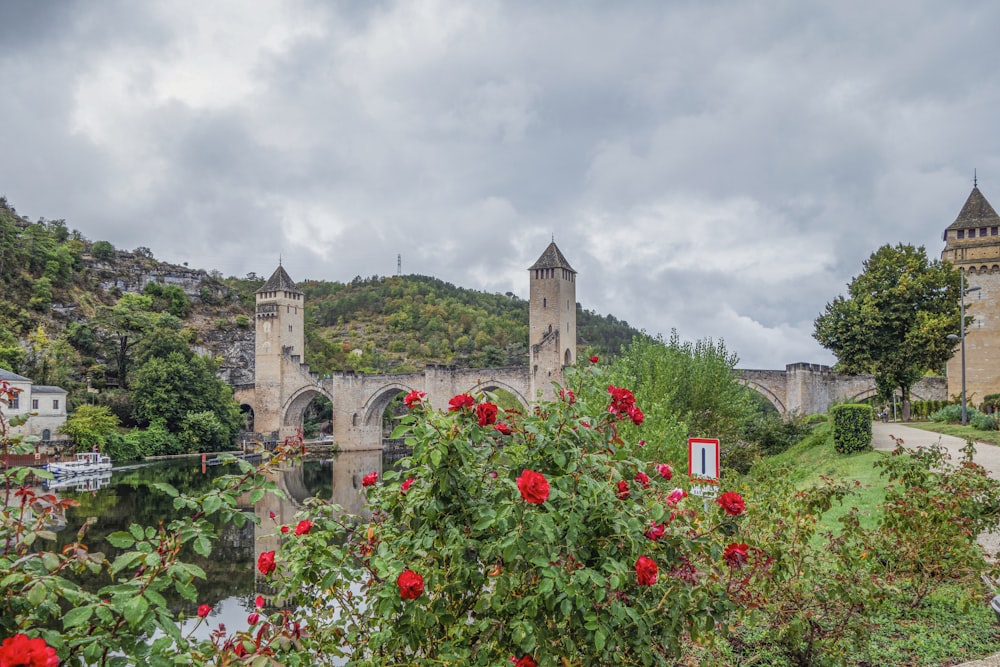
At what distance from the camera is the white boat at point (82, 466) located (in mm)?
22969

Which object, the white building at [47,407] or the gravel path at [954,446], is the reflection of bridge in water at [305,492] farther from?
the white building at [47,407]

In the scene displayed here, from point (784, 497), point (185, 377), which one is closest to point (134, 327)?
point (185, 377)

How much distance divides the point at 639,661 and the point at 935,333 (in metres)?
21.3

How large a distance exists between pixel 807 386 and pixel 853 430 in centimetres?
1862

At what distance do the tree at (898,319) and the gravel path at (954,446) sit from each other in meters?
2.24

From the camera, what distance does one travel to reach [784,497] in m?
4.49

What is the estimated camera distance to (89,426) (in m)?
29.3

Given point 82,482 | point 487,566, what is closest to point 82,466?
point 82,482

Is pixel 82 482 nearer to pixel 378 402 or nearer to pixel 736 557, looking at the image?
pixel 378 402

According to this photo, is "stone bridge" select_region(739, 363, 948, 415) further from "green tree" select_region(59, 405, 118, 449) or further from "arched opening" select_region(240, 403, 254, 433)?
"arched opening" select_region(240, 403, 254, 433)

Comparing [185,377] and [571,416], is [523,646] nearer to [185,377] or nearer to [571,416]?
[571,416]

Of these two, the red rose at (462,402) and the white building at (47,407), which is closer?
the red rose at (462,402)

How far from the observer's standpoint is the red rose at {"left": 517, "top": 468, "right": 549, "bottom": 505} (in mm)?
1964

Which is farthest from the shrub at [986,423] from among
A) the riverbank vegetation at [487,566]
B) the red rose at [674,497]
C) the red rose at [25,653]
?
the red rose at [25,653]
